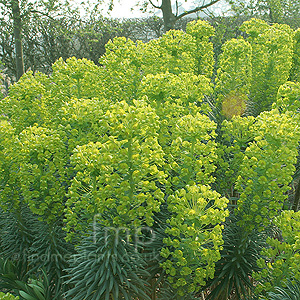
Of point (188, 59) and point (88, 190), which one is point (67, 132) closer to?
point (88, 190)

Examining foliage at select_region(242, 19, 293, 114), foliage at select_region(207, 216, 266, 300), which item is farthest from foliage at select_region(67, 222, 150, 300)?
foliage at select_region(242, 19, 293, 114)

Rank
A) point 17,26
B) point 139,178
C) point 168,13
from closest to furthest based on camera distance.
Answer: point 139,178
point 168,13
point 17,26

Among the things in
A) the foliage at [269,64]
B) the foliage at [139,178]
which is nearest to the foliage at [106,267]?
the foliage at [139,178]

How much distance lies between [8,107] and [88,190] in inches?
54.9

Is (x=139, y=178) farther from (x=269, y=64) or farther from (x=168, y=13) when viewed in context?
(x=168, y=13)

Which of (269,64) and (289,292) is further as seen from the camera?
(269,64)

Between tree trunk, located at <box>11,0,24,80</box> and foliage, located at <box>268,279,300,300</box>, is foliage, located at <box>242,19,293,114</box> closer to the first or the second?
foliage, located at <box>268,279,300,300</box>

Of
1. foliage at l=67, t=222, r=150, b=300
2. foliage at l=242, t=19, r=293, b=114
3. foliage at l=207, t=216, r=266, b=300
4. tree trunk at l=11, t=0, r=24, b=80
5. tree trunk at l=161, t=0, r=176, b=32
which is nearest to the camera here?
foliage at l=67, t=222, r=150, b=300

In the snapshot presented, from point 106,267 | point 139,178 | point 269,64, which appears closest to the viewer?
point 139,178

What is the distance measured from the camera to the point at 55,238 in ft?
9.45

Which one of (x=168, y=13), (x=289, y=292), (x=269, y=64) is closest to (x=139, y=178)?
(x=289, y=292)

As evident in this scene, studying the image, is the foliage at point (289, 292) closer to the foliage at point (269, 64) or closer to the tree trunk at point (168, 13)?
the foliage at point (269, 64)

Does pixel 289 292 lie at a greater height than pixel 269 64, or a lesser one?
lesser

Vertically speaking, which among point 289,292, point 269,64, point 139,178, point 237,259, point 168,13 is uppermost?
point 168,13
